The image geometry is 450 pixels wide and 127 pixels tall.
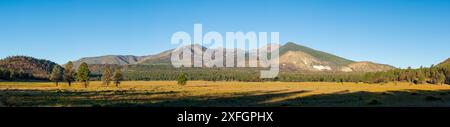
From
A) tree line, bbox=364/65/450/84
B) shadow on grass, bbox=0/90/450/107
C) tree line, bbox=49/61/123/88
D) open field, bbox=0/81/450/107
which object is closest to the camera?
shadow on grass, bbox=0/90/450/107

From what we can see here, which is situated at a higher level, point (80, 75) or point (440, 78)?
point (80, 75)

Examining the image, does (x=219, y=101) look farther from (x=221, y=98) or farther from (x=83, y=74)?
(x=83, y=74)

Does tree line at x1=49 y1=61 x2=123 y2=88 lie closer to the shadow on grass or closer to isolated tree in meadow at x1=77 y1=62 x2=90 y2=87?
isolated tree in meadow at x1=77 y1=62 x2=90 y2=87

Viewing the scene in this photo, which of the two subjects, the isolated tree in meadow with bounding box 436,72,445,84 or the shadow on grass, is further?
the isolated tree in meadow with bounding box 436,72,445,84

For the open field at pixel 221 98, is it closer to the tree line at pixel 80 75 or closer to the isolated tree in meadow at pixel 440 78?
the tree line at pixel 80 75

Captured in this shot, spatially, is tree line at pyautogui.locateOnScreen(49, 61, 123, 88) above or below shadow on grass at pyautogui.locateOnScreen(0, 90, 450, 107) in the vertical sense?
above

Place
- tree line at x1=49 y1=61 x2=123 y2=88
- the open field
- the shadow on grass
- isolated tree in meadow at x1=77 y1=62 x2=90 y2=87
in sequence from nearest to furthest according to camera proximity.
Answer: the shadow on grass → the open field → isolated tree in meadow at x1=77 y1=62 x2=90 y2=87 → tree line at x1=49 y1=61 x2=123 y2=88

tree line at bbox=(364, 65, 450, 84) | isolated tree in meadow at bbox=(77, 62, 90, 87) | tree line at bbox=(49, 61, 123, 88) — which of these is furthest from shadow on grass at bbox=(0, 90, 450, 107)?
tree line at bbox=(364, 65, 450, 84)

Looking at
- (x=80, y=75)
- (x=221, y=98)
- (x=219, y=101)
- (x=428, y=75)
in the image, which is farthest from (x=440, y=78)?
(x=219, y=101)
